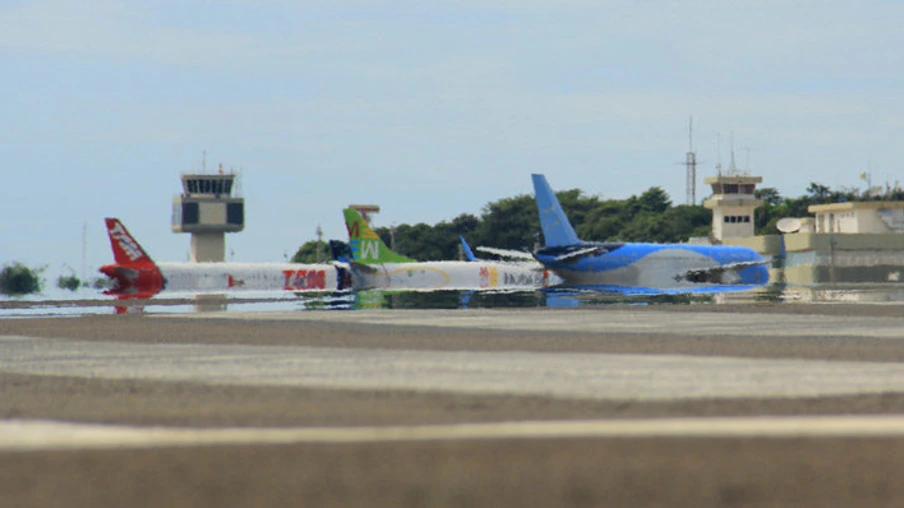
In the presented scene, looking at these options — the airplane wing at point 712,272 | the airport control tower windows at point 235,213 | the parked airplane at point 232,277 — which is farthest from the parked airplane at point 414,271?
the airport control tower windows at point 235,213

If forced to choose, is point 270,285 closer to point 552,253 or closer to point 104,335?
point 552,253

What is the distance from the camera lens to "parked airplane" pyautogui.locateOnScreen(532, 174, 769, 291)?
3100 inches

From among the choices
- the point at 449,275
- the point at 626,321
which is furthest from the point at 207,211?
the point at 626,321

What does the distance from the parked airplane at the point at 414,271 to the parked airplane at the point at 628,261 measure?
29412 mm

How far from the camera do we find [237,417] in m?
12.6

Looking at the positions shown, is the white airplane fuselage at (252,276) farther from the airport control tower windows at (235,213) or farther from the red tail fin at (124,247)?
the airport control tower windows at (235,213)

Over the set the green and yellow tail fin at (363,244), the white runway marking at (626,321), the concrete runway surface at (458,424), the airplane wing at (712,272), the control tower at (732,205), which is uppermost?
the control tower at (732,205)

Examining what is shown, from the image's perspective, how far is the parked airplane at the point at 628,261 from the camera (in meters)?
78.8

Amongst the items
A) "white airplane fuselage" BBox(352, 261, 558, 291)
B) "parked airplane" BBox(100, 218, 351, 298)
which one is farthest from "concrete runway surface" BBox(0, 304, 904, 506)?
"parked airplane" BBox(100, 218, 351, 298)

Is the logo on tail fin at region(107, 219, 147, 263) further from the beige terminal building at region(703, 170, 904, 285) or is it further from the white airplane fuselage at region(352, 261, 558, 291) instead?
the beige terminal building at region(703, 170, 904, 285)

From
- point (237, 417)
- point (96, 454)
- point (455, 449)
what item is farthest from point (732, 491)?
point (237, 417)

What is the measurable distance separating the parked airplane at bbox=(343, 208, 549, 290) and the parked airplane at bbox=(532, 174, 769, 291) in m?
29.4

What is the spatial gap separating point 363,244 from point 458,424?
104946mm

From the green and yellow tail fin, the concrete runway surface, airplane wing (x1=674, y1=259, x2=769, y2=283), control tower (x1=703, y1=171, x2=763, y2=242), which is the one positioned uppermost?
control tower (x1=703, y1=171, x2=763, y2=242)
